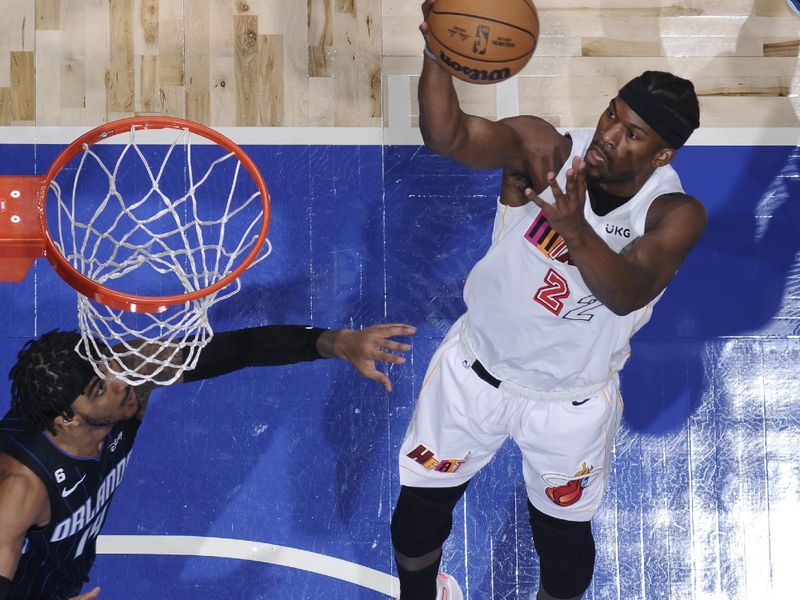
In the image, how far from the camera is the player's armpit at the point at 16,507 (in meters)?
3.73

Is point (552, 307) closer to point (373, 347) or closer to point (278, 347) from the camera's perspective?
point (373, 347)

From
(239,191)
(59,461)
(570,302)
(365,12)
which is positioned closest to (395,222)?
(239,191)

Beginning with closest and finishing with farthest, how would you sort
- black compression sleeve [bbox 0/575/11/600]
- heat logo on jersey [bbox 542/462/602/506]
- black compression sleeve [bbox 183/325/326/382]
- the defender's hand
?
the defender's hand → black compression sleeve [bbox 0/575/11/600] → heat logo on jersey [bbox 542/462/602/506] → black compression sleeve [bbox 183/325/326/382]

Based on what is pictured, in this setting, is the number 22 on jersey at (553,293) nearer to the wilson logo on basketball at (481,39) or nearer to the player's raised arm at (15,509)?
the wilson logo on basketball at (481,39)

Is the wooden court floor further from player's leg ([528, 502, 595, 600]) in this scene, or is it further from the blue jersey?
player's leg ([528, 502, 595, 600])

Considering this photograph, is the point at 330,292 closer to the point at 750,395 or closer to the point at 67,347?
the point at 67,347

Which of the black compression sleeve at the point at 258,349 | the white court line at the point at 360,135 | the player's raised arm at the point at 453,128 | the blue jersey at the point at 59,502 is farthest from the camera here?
the white court line at the point at 360,135

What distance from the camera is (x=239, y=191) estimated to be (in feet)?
17.1

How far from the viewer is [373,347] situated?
12.8 ft

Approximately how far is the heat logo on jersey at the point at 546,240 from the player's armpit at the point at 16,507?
2129 millimetres

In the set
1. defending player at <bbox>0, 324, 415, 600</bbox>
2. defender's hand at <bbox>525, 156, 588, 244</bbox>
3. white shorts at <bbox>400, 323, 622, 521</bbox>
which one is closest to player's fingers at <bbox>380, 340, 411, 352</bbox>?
defending player at <bbox>0, 324, 415, 600</bbox>

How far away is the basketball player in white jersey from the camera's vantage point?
136 inches

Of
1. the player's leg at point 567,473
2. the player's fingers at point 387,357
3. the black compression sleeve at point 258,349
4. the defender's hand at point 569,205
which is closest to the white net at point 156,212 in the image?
the black compression sleeve at point 258,349

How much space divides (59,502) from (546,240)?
7.08 ft
